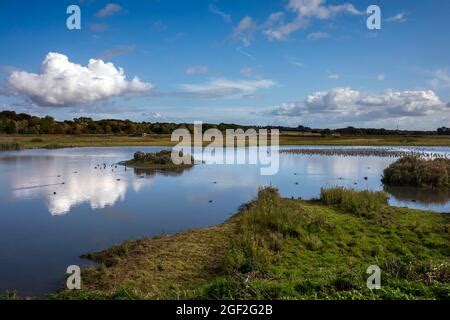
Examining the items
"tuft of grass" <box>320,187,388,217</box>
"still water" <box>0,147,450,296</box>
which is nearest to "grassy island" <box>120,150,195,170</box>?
"still water" <box>0,147,450,296</box>

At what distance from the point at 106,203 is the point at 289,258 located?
11.2 metres

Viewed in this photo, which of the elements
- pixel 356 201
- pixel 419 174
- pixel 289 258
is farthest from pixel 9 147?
pixel 289 258

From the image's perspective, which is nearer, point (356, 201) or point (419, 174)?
point (356, 201)

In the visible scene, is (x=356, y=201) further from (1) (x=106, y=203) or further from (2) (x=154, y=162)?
(2) (x=154, y=162)

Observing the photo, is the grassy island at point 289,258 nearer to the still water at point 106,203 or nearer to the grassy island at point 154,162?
the still water at point 106,203

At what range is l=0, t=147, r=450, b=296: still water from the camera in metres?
11.4

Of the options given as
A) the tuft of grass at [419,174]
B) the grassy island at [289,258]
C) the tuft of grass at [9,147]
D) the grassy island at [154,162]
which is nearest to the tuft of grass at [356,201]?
the grassy island at [289,258]

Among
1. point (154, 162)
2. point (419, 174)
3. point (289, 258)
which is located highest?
point (154, 162)

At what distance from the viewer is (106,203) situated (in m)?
19.0

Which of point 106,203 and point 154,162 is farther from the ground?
point 154,162

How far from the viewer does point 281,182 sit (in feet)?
87.0

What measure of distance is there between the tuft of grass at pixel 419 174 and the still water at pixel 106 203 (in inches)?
41.0

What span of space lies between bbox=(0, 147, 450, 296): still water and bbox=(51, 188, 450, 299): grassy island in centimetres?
135
